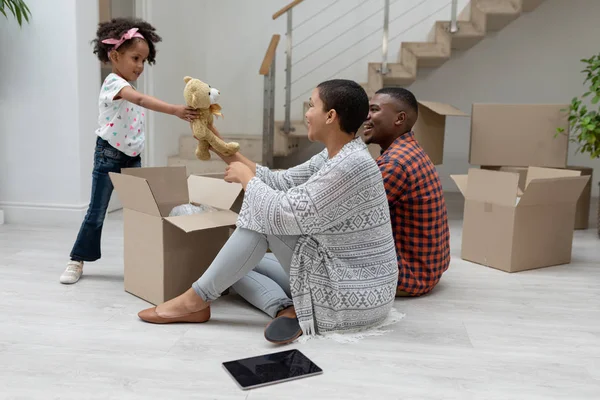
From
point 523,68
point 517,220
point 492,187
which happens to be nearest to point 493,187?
point 492,187

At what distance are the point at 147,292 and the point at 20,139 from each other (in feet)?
5.61

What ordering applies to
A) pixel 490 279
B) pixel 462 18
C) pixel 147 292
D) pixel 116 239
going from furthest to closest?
pixel 462 18
pixel 116 239
pixel 490 279
pixel 147 292

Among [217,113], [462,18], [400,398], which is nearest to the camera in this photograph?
[400,398]

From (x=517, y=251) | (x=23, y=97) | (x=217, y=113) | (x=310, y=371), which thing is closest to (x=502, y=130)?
(x=517, y=251)

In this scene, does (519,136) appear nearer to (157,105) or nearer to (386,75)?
(386,75)

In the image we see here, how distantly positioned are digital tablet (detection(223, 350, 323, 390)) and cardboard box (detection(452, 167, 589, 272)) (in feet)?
4.23

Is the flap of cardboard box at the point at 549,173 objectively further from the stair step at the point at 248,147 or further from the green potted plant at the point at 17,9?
the green potted plant at the point at 17,9

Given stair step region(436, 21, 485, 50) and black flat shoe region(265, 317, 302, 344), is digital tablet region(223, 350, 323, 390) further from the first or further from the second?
stair step region(436, 21, 485, 50)

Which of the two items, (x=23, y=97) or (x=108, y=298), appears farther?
(x=23, y=97)

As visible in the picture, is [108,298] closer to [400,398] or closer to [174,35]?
[400,398]

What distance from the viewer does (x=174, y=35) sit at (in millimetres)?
4555

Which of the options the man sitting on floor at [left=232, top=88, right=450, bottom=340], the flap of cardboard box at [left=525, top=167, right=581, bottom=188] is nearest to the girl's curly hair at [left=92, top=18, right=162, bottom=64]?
the man sitting on floor at [left=232, top=88, right=450, bottom=340]

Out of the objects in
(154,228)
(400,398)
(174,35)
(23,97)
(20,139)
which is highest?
(174,35)

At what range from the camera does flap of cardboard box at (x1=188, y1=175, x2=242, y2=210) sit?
2072 mm
